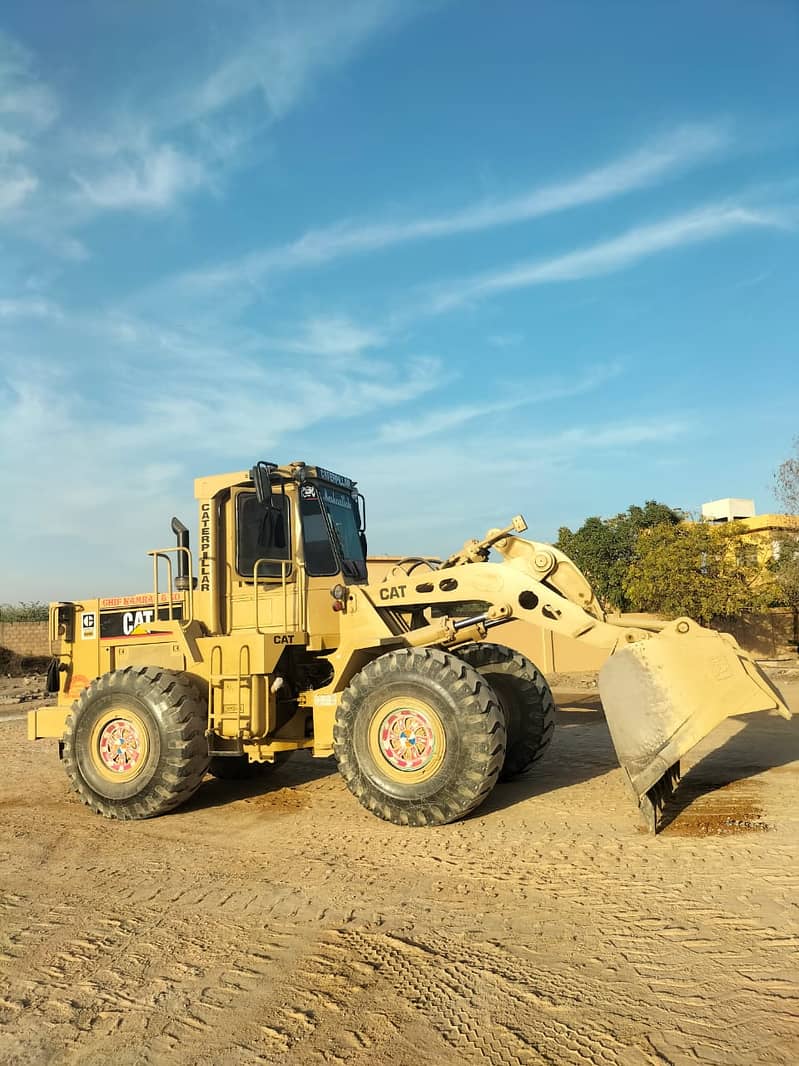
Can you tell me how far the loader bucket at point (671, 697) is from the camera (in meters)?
6.01

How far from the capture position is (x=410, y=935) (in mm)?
4578

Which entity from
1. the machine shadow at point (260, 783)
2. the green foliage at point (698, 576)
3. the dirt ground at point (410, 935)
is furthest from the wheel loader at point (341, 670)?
the green foliage at point (698, 576)

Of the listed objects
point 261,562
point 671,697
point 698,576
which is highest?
point 698,576

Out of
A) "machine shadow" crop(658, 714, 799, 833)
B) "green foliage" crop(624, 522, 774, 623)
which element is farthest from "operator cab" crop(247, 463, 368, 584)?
"green foliage" crop(624, 522, 774, 623)

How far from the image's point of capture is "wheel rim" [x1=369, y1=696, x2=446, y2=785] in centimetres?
674

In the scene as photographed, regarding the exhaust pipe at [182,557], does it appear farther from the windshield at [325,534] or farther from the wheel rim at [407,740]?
the wheel rim at [407,740]

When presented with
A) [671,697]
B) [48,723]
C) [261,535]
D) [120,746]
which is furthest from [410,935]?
[48,723]

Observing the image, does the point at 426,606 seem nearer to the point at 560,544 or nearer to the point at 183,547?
the point at 183,547

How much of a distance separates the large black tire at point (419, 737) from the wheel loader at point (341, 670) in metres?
0.01

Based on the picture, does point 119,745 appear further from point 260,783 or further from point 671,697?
point 671,697

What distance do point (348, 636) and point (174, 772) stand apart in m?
1.99

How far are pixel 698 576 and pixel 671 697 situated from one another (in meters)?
20.4

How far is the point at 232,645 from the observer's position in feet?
25.9

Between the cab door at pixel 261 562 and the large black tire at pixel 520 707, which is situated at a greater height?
the cab door at pixel 261 562
